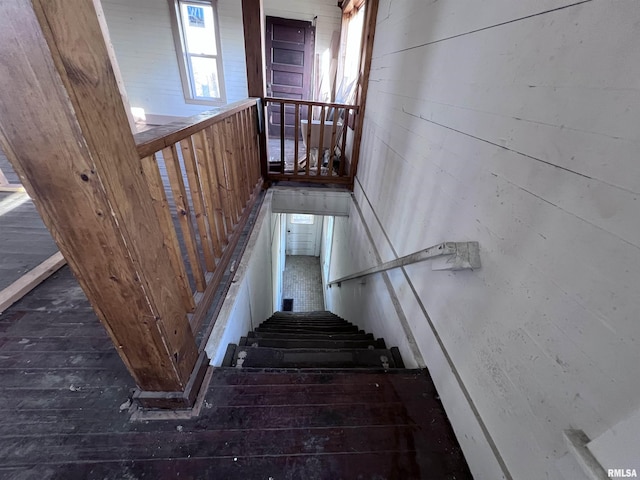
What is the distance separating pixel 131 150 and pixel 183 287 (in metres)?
0.68

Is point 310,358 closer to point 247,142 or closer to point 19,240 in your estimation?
point 247,142

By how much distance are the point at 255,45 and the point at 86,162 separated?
248 cm

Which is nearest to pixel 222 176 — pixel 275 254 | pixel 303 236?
pixel 275 254

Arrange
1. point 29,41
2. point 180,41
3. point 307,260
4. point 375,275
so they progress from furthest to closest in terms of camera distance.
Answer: point 307,260 → point 180,41 → point 375,275 → point 29,41

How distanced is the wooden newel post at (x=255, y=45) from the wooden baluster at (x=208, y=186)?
1.56 meters

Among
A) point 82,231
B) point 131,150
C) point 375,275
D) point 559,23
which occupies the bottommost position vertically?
point 375,275

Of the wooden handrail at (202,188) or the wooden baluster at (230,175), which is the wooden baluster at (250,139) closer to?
the wooden handrail at (202,188)

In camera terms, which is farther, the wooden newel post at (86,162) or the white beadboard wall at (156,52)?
the white beadboard wall at (156,52)

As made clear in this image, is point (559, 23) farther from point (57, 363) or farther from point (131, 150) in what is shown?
point (57, 363)

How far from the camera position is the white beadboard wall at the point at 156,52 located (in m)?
4.28

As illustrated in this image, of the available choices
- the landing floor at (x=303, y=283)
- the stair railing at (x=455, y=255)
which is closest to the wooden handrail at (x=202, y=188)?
the stair railing at (x=455, y=255)

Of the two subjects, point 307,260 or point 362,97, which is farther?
point 307,260

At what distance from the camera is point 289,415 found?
1.11 meters

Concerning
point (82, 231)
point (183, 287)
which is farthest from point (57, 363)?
point (82, 231)
